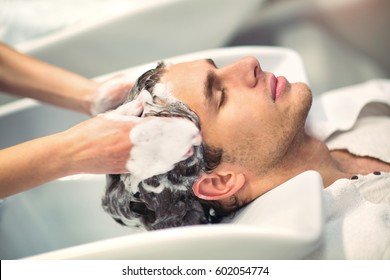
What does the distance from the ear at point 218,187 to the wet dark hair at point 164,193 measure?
20 millimetres

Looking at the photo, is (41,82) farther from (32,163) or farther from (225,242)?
(225,242)

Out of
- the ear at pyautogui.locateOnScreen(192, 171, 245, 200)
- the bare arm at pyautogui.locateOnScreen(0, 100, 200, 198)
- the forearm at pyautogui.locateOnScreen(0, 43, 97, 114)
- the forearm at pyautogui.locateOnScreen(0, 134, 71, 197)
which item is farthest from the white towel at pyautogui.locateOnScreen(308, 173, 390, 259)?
the forearm at pyautogui.locateOnScreen(0, 43, 97, 114)

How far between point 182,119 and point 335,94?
2.03ft

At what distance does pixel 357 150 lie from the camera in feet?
3.77

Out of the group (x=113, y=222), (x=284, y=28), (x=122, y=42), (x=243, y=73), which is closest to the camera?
(x=243, y=73)

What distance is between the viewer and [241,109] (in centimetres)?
94

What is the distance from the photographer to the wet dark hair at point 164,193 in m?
0.90

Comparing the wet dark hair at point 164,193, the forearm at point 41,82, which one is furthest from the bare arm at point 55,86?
the wet dark hair at point 164,193

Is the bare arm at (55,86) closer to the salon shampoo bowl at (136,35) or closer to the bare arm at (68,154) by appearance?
the salon shampoo bowl at (136,35)

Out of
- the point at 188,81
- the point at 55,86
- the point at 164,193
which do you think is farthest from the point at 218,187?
the point at 55,86

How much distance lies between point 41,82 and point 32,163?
36 centimetres

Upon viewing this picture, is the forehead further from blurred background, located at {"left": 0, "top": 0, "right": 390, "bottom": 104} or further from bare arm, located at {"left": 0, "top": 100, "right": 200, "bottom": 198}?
blurred background, located at {"left": 0, "top": 0, "right": 390, "bottom": 104}
